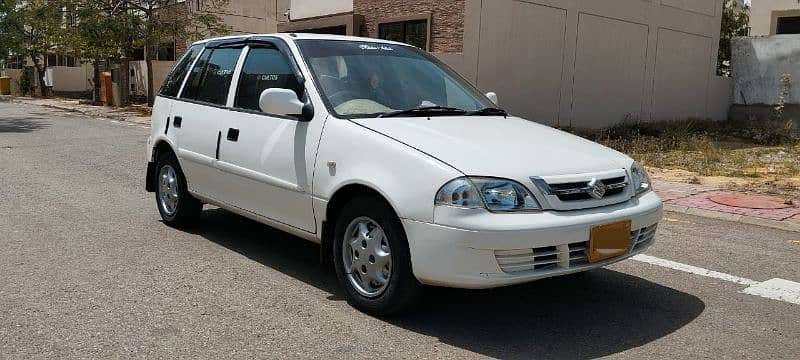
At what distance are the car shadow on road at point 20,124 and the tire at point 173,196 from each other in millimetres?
12023

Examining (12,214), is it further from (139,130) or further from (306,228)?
(139,130)

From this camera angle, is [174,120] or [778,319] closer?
[778,319]

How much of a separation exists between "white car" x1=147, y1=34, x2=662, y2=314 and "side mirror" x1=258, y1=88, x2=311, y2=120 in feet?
0.04

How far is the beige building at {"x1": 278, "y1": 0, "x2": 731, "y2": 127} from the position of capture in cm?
1650

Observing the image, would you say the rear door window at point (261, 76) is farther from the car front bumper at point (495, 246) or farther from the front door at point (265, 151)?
the car front bumper at point (495, 246)

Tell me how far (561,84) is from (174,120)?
13.7m

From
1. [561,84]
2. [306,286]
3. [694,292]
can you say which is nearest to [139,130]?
[561,84]

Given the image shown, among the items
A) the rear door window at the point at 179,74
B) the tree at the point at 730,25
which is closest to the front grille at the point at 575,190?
the rear door window at the point at 179,74

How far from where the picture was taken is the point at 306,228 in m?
4.80

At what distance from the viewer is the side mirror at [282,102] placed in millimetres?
4652

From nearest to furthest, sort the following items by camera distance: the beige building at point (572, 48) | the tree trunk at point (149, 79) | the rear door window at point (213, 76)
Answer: the rear door window at point (213, 76), the beige building at point (572, 48), the tree trunk at point (149, 79)

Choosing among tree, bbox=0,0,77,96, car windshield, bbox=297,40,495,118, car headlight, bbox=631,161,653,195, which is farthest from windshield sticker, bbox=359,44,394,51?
tree, bbox=0,0,77,96

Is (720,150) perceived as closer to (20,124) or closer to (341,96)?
(341,96)

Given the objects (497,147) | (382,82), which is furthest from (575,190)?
(382,82)
